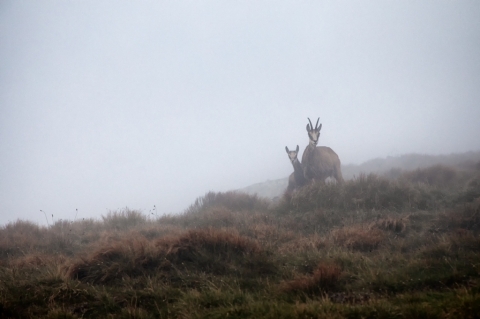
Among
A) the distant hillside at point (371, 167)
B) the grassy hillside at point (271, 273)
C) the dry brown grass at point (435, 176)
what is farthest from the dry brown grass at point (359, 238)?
the distant hillside at point (371, 167)

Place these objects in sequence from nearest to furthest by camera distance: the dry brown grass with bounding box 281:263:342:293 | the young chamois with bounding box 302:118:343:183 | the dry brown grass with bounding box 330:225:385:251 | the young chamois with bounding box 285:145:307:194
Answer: the dry brown grass with bounding box 281:263:342:293, the dry brown grass with bounding box 330:225:385:251, the young chamois with bounding box 302:118:343:183, the young chamois with bounding box 285:145:307:194

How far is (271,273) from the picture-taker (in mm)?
5574

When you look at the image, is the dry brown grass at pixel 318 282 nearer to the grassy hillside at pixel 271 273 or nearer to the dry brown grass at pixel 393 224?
the grassy hillside at pixel 271 273

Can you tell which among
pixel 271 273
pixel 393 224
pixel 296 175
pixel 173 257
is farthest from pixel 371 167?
pixel 173 257

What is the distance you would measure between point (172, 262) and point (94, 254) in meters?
1.61

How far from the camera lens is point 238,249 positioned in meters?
6.38

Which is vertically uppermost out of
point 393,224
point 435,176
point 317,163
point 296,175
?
point 317,163

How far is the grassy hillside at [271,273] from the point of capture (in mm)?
3906

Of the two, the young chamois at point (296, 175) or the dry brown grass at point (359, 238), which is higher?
the young chamois at point (296, 175)

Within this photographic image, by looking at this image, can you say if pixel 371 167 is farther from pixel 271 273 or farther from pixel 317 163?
pixel 271 273

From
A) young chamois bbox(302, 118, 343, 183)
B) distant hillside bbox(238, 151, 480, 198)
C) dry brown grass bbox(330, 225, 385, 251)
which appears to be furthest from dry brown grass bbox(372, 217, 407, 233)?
distant hillside bbox(238, 151, 480, 198)

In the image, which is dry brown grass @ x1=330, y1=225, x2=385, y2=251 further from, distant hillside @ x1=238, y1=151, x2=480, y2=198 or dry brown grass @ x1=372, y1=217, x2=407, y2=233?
distant hillside @ x1=238, y1=151, x2=480, y2=198

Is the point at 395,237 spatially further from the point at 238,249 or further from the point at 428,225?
the point at 238,249

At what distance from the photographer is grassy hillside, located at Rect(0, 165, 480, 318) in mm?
3906
